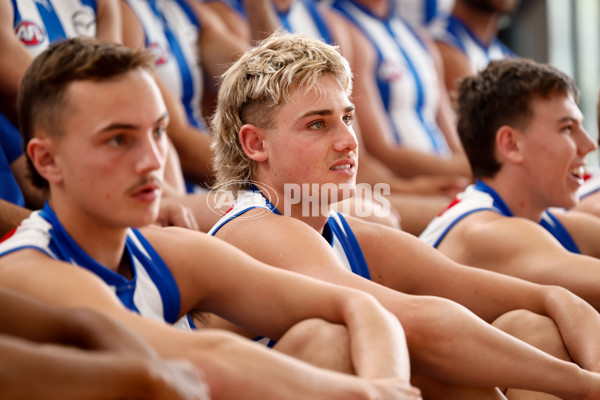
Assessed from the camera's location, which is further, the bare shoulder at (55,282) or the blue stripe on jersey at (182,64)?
the blue stripe on jersey at (182,64)

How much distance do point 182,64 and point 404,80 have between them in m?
1.48

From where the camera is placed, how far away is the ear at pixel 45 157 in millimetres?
1444

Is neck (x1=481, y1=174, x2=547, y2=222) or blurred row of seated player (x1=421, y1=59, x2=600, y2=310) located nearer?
blurred row of seated player (x1=421, y1=59, x2=600, y2=310)

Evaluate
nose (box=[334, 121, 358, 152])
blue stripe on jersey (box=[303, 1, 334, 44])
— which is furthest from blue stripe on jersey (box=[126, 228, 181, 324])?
blue stripe on jersey (box=[303, 1, 334, 44])

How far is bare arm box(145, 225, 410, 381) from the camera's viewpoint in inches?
59.4

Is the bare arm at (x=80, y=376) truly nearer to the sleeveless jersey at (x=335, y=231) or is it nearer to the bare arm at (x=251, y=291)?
the bare arm at (x=251, y=291)

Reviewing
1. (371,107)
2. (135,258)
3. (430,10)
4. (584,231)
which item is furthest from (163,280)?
(430,10)

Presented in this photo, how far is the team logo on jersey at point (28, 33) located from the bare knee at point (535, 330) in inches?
62.1

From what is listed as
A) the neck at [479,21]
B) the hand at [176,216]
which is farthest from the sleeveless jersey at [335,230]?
the neck at [479,21]

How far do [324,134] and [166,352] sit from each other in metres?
0.79

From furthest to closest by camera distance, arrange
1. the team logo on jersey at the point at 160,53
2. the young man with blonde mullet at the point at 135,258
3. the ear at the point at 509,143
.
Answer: the team logo on jersey at the point at 160,53 < the ear at the point at 509,143 < the young man with blonde mullet at the point at 135,258

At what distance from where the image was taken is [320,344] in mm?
1448

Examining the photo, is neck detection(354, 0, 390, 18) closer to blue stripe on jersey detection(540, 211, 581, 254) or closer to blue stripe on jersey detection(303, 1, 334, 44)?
blue stripe on jersey detection(303, 1, 334, 44)

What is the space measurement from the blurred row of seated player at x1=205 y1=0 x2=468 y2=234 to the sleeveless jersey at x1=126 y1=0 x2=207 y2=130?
33cm
